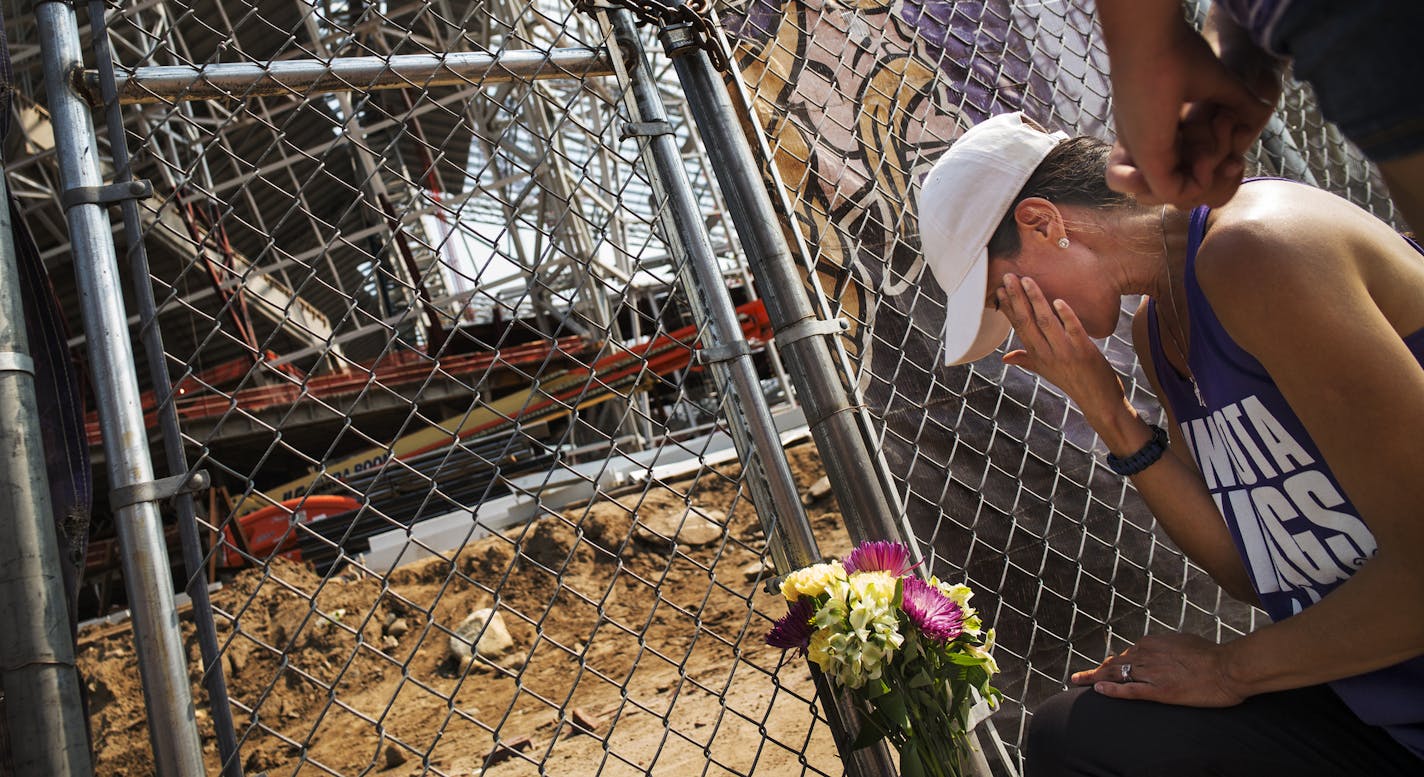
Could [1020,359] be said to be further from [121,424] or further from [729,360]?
[121,424]

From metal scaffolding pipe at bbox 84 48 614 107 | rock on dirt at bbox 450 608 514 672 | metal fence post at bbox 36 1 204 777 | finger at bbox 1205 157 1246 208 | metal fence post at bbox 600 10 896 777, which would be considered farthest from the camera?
rock on dirt at bbox 450 608 514 672

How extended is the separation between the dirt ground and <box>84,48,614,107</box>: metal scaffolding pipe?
7.70 ft

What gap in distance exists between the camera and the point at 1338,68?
2.51 feet

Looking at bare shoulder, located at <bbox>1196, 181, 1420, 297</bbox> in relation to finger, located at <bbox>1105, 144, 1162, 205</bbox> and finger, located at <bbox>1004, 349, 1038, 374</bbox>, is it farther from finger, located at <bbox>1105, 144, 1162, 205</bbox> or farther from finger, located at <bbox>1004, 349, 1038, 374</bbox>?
finger, located at <bbox>1004, 349, 1038, 374</bbox>

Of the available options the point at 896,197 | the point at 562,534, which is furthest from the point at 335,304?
the point at 896,197

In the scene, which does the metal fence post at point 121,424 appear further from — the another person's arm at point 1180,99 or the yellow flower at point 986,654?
the another person's arm at point 1180,99

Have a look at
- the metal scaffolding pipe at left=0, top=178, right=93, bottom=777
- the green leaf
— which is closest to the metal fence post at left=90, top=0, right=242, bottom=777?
the metal scaffolding pipe at left=0, top=178, right=93, bottom=777

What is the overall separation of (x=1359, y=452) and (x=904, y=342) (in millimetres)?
1163

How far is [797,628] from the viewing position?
5.17 ft

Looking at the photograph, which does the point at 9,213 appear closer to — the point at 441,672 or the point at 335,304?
the point at 441,672

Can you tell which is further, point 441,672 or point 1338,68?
point 441,672

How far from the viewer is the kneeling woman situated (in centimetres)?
112

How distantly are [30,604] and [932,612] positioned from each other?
1.37 meters

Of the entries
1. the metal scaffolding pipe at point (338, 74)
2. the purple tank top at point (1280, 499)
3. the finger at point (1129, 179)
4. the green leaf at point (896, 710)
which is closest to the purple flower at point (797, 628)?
the green leaf at point (896, 710)
